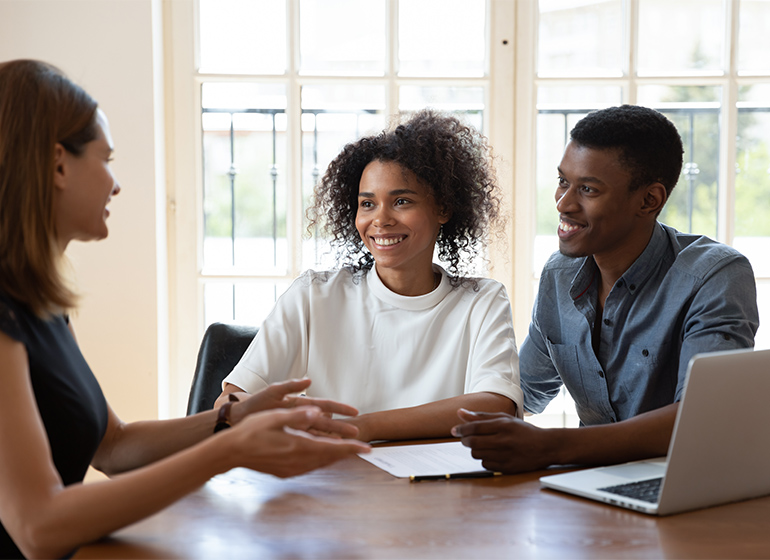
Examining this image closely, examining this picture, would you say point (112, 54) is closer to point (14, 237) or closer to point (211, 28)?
point (211, 28)

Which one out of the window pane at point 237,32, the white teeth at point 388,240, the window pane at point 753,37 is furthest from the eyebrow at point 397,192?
the window pane at point 753,37

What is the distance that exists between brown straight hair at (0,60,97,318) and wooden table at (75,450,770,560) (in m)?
0.36

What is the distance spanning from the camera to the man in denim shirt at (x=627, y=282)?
5.45 feet

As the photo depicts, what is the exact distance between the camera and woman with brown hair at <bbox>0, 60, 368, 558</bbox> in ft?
2.99

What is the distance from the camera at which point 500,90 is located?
2822mm

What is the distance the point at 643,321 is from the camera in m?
1.76

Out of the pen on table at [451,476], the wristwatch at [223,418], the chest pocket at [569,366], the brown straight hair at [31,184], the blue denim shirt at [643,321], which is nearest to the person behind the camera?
the brown straight hair at [31,184]

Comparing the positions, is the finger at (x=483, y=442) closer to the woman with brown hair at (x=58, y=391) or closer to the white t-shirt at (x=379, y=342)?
the woman with brown hair at (x=58, y=391)

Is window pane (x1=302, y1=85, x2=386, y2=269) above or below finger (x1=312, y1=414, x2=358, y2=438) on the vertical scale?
above

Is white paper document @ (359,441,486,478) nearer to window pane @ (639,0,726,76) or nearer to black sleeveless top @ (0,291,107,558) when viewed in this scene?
black sleeveless top @ (0,291,107,558)

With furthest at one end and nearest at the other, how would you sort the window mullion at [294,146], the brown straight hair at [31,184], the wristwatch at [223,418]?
the window mullion at [294,146], the wristwatch at [223,418], the brown straight hair at [31,184]

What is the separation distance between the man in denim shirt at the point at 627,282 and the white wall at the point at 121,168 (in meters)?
1.44

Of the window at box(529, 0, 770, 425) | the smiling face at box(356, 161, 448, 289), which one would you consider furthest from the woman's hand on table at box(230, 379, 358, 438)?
the window at box(529, 0, 770, 425)

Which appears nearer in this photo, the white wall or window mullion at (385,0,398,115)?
the white wall
